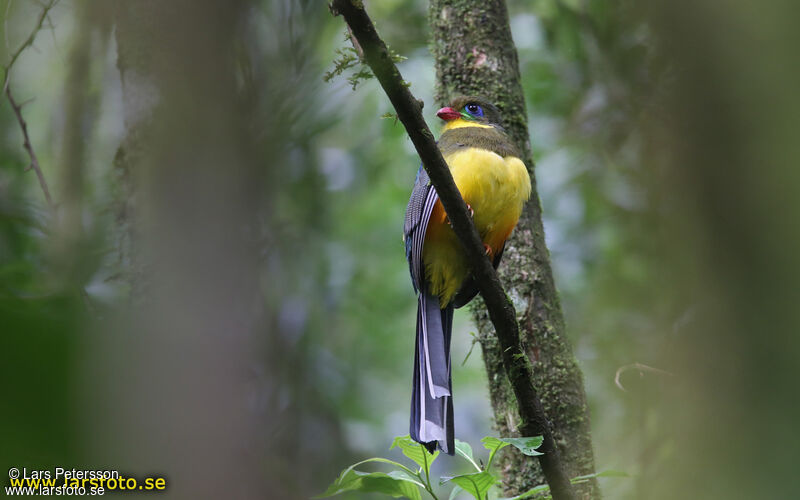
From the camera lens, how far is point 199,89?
1.02 meters

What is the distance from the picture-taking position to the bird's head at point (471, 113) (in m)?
3.51

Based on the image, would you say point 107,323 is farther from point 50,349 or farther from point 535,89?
point 535,89

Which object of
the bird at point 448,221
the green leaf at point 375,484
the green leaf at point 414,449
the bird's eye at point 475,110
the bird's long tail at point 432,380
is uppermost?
the bird's eye at point 475,110

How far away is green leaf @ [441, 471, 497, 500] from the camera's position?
75.2 inches

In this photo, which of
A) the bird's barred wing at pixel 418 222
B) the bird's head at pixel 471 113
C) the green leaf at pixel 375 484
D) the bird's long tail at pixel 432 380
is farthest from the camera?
the bird's head at pixel 471 113

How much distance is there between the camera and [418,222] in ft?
10.2

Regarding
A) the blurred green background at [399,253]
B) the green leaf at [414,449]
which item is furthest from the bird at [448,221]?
the green leaf at [414,449]

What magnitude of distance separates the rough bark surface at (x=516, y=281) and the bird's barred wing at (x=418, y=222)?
1.64 ft

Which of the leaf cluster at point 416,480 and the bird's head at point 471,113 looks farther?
the bird's head at point 471,113

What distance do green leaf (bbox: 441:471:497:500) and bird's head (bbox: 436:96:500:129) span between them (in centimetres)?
197

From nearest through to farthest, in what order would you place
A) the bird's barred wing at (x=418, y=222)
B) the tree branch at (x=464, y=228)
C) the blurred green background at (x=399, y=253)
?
1. the blurred green background at (x=399, y=253)
2. the tree branch at (x=464, y=228)
3. the bird's barred wing at (x=418, y=222)

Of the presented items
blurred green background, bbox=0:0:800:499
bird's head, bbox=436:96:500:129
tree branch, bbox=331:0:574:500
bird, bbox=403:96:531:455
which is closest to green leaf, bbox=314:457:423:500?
blurred green background, bbox=0:0:800:499

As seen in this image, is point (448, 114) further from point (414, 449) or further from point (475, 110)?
point (414, 449)

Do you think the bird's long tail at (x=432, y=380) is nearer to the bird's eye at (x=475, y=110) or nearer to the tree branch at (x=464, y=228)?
the tree branch at (x=464, y=228)
